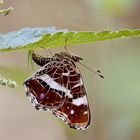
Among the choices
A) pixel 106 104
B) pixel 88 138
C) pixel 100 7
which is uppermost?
pixel 100 7

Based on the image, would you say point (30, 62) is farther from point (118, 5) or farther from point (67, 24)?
point (67, 24)

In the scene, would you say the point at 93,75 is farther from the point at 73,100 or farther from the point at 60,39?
the point at 60,39

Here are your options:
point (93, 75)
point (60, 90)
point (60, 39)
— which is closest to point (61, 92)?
point (60, 90)

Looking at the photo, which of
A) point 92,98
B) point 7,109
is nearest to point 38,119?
point 7,109

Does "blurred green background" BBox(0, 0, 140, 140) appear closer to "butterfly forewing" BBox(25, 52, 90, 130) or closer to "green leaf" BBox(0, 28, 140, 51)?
"butterfly forewing" BBox(25, 52, 90, 130)

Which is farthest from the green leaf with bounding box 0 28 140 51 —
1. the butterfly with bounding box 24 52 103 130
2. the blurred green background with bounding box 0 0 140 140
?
the blurred green background with bounding box 0 0 140 140

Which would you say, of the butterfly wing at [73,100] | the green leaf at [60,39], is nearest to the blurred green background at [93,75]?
the butterfly wing at [73,100]
